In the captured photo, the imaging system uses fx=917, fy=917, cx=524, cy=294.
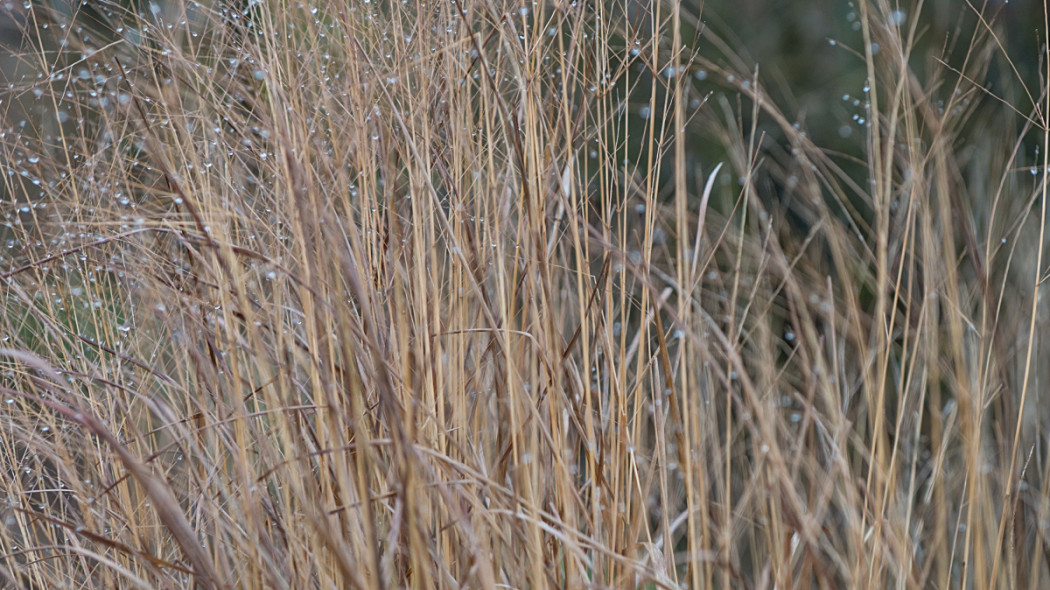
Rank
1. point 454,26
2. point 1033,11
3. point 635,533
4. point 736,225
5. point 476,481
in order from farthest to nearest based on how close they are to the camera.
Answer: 1. point 736,225
2. point 1033,11
3. point 454,26
4. point 635,533
5. point 476,481

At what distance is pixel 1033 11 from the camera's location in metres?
2.37

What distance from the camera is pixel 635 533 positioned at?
0.76 metres

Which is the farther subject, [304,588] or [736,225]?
[736,225]

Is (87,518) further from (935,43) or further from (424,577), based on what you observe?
(935,43)

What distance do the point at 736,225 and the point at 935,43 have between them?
0.69 m

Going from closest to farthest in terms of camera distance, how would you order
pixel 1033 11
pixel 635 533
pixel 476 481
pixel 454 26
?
pixel 476 481 → pixel 635 533 → pixel 454 26 → pixel 1033 11

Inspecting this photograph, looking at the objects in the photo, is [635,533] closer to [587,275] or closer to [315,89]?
[587,275]

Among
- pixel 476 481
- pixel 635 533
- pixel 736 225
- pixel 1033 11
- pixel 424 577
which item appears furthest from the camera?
pixel 736 225

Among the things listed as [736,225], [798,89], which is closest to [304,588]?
[736,225]

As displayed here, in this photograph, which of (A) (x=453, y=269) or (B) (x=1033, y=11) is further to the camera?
(B) (x=1033, y=11)

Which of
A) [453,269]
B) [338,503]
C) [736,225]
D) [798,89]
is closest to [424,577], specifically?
[338,503]

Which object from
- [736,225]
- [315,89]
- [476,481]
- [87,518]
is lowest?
[736,225]

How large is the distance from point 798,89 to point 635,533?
2.13 m

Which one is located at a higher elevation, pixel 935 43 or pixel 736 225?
pixel 935 43
